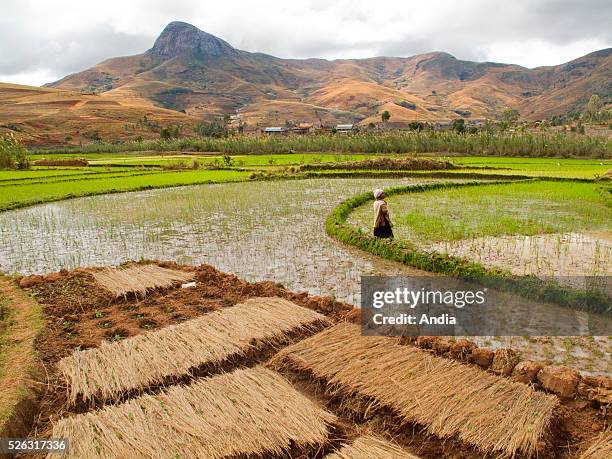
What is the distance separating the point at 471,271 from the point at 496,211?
700 cm

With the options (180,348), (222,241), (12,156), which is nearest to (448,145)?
(222,241)

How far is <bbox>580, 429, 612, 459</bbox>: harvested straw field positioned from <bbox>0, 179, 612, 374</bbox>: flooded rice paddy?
153 cm

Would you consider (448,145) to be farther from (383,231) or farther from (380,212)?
(380,212)

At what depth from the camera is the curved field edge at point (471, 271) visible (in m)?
6.81

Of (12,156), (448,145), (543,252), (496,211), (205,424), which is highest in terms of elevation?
(448,145)

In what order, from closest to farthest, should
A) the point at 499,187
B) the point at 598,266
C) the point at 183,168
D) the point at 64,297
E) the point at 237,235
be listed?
the point at 64,297 → the point at 598,266 → the point at 237,235 → the point at 499,187 → the point at 183,168

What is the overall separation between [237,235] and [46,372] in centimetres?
732

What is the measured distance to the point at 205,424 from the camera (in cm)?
429

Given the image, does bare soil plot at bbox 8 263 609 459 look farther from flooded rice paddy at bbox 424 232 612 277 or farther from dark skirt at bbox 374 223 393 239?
flooded rice paddy at bbox 424 232 612 277

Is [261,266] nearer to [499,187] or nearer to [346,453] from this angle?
[346,453]

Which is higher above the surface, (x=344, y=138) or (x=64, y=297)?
(x=344, y=138)

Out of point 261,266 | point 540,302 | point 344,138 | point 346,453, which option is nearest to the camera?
point 346,453

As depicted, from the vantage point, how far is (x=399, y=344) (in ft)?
18.6

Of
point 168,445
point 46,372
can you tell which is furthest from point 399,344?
point 46,372
